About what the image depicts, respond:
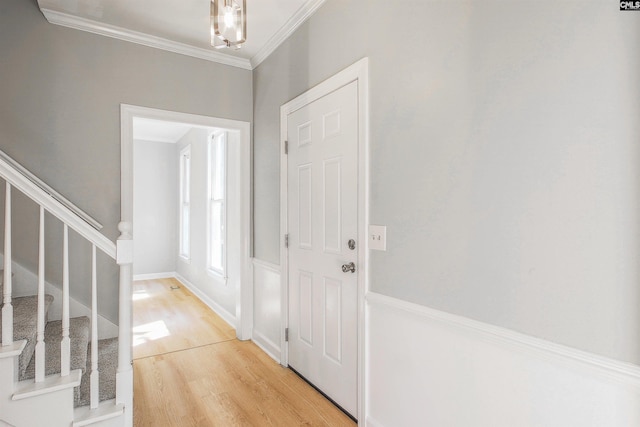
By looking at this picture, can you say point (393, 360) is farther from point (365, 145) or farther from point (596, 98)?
point (596, 98)

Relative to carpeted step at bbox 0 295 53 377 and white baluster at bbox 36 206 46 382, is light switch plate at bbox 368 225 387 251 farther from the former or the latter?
carpeted step at bbox 0 295 53 377

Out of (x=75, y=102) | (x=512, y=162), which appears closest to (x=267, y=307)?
(x=75, y=102)

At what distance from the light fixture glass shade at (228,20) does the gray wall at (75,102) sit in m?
1.79

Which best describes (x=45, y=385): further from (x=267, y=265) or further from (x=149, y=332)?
(x=149, y=332)

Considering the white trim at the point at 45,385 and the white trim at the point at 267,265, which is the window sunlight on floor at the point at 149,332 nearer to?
the white trim at the point at 267,265

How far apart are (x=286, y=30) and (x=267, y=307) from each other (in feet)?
7.59

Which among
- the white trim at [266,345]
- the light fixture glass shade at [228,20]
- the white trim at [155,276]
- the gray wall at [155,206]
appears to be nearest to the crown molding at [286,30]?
the light fixture glass shade at [228,20]

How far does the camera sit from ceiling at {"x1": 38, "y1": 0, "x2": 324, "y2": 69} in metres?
2.44

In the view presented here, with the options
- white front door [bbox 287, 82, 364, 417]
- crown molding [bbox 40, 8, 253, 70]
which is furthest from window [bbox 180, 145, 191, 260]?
white front door [bbox 287, 82, 364, 417]

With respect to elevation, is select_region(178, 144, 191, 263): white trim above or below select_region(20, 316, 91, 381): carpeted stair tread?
above

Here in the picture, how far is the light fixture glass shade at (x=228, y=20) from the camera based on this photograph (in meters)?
1.42

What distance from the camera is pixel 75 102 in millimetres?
2678

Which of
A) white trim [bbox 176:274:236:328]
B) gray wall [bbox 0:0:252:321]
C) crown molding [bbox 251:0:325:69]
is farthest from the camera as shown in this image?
white trim [bbox 176:274:236:328]

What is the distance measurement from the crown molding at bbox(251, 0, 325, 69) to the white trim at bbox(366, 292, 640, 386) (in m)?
2.03
